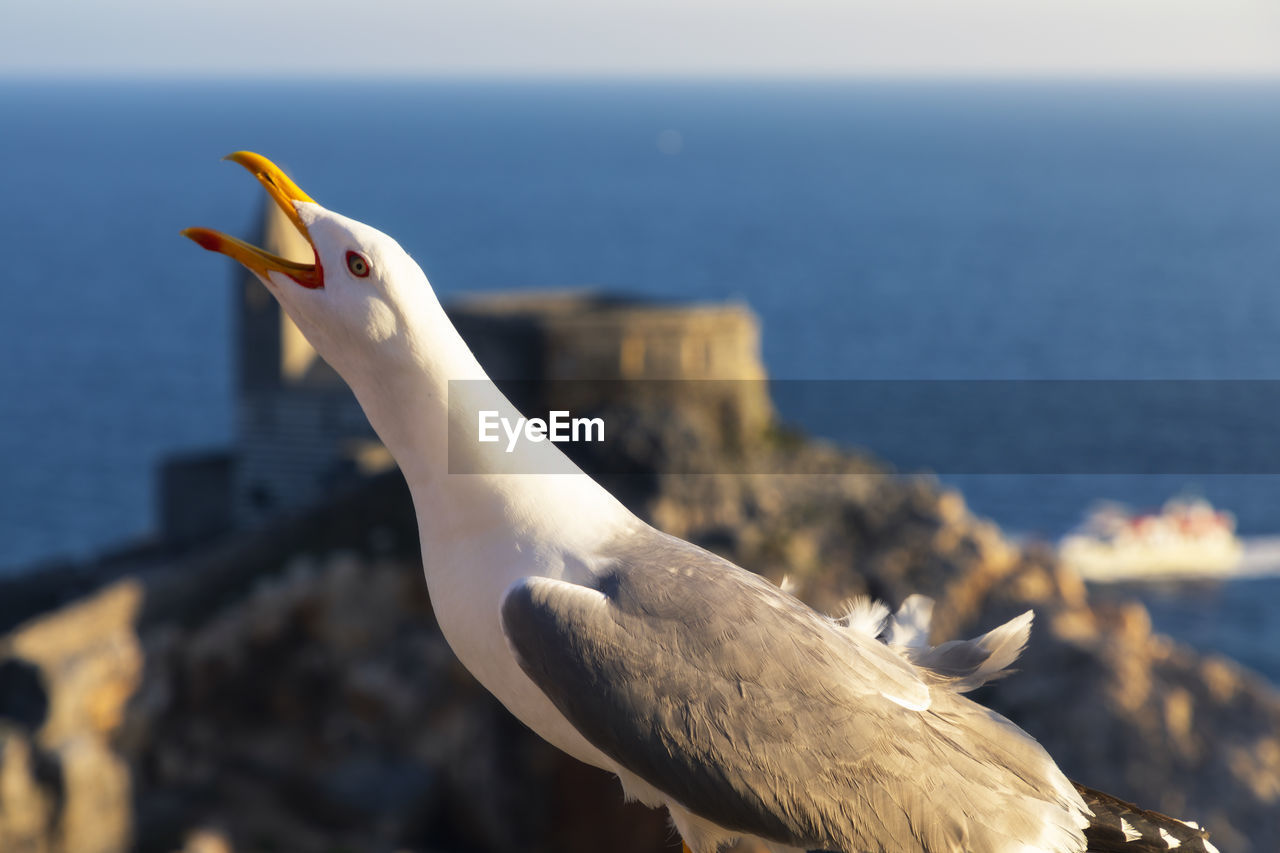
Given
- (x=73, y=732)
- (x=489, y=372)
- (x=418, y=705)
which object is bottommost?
(x=418, y=705)

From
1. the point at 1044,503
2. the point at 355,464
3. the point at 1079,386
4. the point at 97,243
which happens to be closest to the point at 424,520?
the point at 355,464

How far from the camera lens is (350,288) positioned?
3545 millimetres

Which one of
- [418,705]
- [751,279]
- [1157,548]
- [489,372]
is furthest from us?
[751,279]

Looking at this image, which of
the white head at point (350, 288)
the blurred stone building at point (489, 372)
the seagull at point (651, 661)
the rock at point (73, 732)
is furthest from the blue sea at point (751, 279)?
the white head at point (350, 288)

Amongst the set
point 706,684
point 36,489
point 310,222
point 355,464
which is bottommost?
point 36,489

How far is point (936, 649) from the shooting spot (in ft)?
13.5

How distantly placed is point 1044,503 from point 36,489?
38.3m

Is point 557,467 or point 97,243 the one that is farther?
point 97,243

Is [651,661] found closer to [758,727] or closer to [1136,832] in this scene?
[758,727]

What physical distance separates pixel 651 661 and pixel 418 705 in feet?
58.0

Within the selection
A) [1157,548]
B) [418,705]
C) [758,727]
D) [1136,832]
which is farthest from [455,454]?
[1157,548]

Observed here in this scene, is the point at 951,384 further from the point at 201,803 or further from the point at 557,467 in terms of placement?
the point at 557,467

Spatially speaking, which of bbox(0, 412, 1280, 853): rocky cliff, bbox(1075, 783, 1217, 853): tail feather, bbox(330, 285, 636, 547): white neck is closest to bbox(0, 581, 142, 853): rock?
bbox(0, 412, 1280, 853): rocky cliff

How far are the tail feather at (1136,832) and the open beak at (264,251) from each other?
2.29 meters
